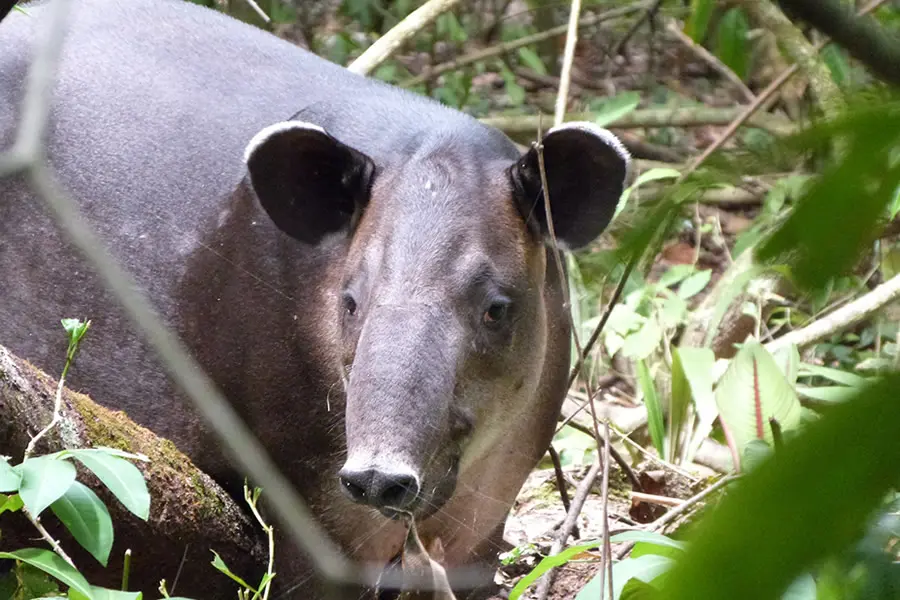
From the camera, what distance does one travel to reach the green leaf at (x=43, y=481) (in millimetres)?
2020

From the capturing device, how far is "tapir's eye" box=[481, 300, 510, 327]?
127 inches

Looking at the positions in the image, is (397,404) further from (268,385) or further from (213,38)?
(213,38)

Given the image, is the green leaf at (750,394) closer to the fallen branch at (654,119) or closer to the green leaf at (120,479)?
the fallen branch at (654,119)

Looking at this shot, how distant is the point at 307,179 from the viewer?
3471 millimetres

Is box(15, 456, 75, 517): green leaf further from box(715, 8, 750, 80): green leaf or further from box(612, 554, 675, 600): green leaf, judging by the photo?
box(715, 8, 750, 80): green leaf

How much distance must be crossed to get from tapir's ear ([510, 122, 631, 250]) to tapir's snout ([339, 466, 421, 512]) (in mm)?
1075

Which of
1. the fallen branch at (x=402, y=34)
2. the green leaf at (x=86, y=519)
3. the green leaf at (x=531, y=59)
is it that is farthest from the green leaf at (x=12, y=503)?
the green leaf at (x=531, y=59)

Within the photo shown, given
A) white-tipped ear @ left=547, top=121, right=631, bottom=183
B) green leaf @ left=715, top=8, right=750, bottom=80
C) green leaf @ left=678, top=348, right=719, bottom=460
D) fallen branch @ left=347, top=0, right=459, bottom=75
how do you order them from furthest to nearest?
fallen branch @ left=347, top=0, right=459, bottom=75, green leaf @ left=678, top=348, right=719, bottom=460, green leaf @ left=715, top=8, right=750, bottom=80, white-tipped ear @ left=547, top=121, right=631, bottom=183

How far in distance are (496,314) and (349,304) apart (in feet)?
1.21

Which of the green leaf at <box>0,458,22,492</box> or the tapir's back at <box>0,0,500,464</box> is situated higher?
the green leaf at <box>0,458,22,492</box>

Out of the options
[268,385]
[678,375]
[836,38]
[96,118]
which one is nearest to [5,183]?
[96,118]

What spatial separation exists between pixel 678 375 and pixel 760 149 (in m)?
4.53

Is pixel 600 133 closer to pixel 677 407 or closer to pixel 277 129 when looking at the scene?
pixel 277 129

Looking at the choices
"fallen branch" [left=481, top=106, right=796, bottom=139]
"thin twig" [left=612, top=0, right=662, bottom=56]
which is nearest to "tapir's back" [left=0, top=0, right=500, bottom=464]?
"thin twig" [left=612, top=0, right=662, bottom=56]
